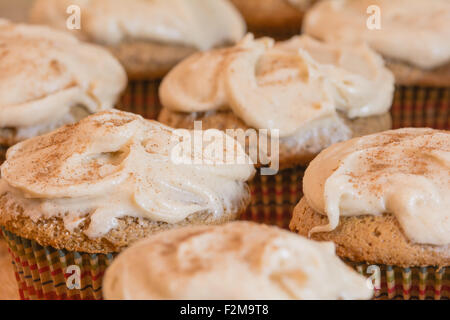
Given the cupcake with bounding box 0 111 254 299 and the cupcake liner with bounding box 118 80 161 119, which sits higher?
the cupcake with bounding box 0 111 254 299

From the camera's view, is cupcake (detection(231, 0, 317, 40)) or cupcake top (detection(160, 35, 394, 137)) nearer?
cupcake top (detection(160, 35, 394, 137))

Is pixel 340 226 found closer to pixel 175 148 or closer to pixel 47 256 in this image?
pixel 175 148

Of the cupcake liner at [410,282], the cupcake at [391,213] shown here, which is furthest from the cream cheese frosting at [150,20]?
the cupcake liner at [410,282]

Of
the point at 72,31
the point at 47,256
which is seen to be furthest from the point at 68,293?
the point at 72,31

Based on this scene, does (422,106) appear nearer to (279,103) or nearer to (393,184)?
(279,103)

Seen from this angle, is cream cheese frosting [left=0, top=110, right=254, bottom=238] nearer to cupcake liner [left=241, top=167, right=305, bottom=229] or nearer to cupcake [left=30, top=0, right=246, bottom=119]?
cupcake liner [left=241, top=167, right=305, bottom=229]

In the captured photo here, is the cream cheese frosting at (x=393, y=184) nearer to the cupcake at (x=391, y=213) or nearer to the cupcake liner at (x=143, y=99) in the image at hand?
the cupcake at (x=391, y=213)

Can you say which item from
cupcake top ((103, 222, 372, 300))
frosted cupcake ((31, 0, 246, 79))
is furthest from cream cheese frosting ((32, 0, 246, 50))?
cupcake top ((103, 222, 372, 300))
